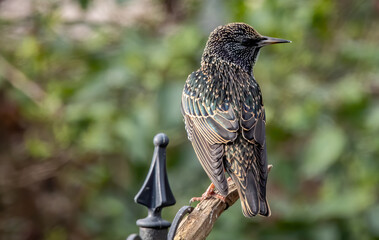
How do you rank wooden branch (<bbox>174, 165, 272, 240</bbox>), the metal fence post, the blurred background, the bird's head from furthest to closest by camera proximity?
the blurred background → the bird's head → wooden branch (<bbox>174, 165, 272, 240</bbox>) → the metal fence post

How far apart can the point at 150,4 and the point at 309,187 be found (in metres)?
3.01

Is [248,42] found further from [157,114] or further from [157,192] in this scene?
[157,114]

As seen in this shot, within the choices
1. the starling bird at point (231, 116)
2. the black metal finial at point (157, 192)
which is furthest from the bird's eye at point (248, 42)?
the black metal finial at point (157, 192)

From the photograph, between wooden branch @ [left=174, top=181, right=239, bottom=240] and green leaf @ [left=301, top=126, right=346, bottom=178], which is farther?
green leaf @ [left=301, top=126, right=346, bottom=178]

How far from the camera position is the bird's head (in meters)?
3.18

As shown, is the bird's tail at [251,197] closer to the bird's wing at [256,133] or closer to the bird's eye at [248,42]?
the bird's wing at [256,133]

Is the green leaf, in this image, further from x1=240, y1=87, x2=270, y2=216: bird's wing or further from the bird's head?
x1=240, y1=87, x2=270, y2=216: bird's wing

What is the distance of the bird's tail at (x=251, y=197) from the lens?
269 cm

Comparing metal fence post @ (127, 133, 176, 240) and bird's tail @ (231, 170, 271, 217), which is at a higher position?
metal fence post @ (127, 133, 176, 240)

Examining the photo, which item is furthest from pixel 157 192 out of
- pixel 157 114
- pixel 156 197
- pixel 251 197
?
pixel 157 114

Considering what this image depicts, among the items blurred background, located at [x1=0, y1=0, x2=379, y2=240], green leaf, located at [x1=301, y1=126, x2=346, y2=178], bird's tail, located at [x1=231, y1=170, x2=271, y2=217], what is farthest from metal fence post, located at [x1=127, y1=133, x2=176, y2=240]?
green leaf, located at [x1=301, y1=126, x2=346, y2=178]

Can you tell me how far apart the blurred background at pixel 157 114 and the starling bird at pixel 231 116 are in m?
1.33

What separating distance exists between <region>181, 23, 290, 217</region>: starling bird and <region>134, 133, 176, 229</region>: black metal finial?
501 millimetres

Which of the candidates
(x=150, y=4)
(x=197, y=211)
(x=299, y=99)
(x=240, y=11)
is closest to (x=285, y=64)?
(x=299, y=99)
